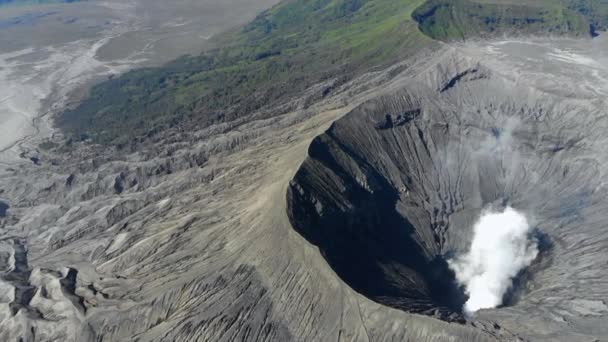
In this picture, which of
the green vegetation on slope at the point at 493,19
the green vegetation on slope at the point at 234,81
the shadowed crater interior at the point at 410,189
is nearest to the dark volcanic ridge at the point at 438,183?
the shadowed crater interior at the point at 410,189

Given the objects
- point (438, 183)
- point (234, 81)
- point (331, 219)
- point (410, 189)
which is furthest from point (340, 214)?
point (234, 81)

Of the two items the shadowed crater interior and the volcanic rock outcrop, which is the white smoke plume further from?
the volcanic rock outcrop

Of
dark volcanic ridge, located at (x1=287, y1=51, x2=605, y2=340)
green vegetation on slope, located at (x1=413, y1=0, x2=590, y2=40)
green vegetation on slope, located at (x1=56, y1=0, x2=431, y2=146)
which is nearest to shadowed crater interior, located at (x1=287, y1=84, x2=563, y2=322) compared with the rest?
dark volcanic ridge, located at (x1=287, y1=51, x2=605, y2=340)

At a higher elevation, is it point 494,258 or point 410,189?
point 410,189

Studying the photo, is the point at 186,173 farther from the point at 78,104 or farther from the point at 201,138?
the point at 78,104

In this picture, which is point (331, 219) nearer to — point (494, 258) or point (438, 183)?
point (494, 258)

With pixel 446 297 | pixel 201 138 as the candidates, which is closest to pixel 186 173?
pixel 201 138

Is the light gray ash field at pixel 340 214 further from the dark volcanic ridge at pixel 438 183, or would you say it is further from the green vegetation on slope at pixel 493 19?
the green vegetation on slope at pixel 493 19
